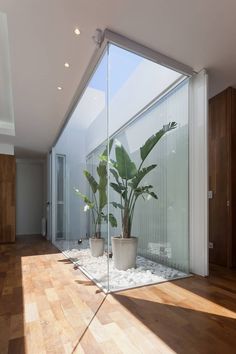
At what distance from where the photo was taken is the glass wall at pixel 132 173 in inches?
122

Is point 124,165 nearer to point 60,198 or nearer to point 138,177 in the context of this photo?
point 138,177

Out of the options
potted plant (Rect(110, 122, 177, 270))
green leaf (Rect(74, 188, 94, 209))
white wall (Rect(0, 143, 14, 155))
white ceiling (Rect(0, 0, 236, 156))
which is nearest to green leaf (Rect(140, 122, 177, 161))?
potted plant (Rect(110, 122, 177, 270))

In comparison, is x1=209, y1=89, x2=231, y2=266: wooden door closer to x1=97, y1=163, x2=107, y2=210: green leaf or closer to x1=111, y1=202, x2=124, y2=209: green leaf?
x1=111, y1=202, x2=124, y2=209: green leaf

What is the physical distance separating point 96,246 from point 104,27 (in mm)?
2701

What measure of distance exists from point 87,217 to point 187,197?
1.53m

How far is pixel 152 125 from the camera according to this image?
3768 mm

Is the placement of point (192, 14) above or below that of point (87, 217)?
above

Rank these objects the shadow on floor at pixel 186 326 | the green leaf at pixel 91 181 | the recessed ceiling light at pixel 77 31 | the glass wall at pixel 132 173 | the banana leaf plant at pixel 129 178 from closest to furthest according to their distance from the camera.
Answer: the shadow on floor at pixel 186 326 < the recessed ceiling light at pixel 77 31 < the glass wall at pixel 132 173 < the banana leaf plant at pixel 129 178 < the green leaf at pixel 91 181

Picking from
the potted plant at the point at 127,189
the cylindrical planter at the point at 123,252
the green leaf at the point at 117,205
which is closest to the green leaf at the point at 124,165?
the potted plant at the point at 127,189

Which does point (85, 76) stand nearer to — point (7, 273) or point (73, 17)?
point (73, 17)

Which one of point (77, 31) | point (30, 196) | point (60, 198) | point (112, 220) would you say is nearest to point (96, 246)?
point (112, 220)

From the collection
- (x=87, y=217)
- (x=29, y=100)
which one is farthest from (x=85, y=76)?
(x=87, y=217)

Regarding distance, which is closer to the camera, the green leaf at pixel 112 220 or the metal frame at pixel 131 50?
the metal frame at pixel 131 50

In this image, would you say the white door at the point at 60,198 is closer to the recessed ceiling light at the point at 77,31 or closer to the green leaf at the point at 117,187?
the green leaf at the point at 117,187
